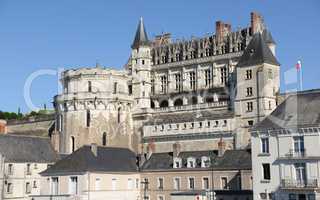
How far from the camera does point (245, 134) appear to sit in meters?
53.6

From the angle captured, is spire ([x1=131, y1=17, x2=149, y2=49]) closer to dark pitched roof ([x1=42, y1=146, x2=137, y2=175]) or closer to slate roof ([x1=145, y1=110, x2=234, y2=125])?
slate roof ([x1=145, y1=110, x2=234, y2=125])

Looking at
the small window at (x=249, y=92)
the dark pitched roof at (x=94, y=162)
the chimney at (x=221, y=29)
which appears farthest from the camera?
the chimney at (x=221, y=29)

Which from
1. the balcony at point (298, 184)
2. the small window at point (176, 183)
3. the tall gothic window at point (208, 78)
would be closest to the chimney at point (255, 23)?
the tall gothic window at point (208, 78)

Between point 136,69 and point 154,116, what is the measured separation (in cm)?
692

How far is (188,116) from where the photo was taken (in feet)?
192

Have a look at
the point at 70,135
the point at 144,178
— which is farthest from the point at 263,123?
the point at 70,135

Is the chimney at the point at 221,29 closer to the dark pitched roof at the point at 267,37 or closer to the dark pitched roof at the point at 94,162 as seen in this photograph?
the dark pitched roof at the point at 267,37

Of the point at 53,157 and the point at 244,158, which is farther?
the point at 53,157

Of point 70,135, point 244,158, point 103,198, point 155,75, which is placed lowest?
point 103,198

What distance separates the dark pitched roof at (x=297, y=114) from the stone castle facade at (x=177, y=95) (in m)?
15.3

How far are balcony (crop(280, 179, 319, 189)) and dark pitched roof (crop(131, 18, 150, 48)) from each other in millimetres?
35499

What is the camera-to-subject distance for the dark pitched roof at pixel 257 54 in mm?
53719

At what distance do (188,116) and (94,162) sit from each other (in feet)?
54.1

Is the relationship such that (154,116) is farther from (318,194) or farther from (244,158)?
(318,194)
